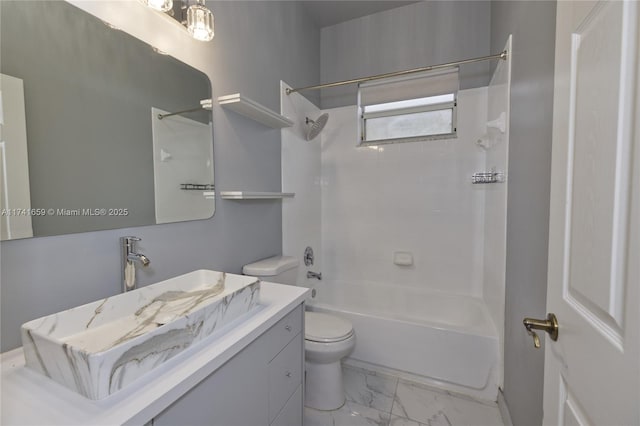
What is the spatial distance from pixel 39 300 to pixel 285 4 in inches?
95.8

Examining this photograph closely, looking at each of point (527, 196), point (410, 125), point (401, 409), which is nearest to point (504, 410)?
point (401, 409)

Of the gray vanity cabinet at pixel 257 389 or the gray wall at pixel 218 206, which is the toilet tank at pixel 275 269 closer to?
the gray wall at pixel 218 206

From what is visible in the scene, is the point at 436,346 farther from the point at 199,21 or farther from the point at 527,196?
the point at 199,21

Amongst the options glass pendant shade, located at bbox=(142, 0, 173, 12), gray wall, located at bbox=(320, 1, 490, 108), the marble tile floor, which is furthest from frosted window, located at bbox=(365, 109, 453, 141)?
the marble tile floor

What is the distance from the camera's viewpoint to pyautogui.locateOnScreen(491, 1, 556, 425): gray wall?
1029 mm

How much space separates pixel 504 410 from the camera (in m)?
1.58

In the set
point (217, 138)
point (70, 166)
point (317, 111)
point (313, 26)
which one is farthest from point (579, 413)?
point (313, 26)

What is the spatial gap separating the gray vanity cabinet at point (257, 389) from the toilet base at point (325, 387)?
0.49 m

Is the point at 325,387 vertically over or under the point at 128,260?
under

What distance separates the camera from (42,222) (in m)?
0.83

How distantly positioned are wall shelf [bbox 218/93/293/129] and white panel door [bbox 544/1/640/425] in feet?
4.36

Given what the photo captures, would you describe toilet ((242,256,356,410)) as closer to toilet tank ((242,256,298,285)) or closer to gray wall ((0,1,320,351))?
toilet tank ((242,256,298,285))

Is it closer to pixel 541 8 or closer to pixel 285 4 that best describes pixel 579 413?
pixel 541 8

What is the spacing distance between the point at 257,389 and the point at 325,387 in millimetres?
956
